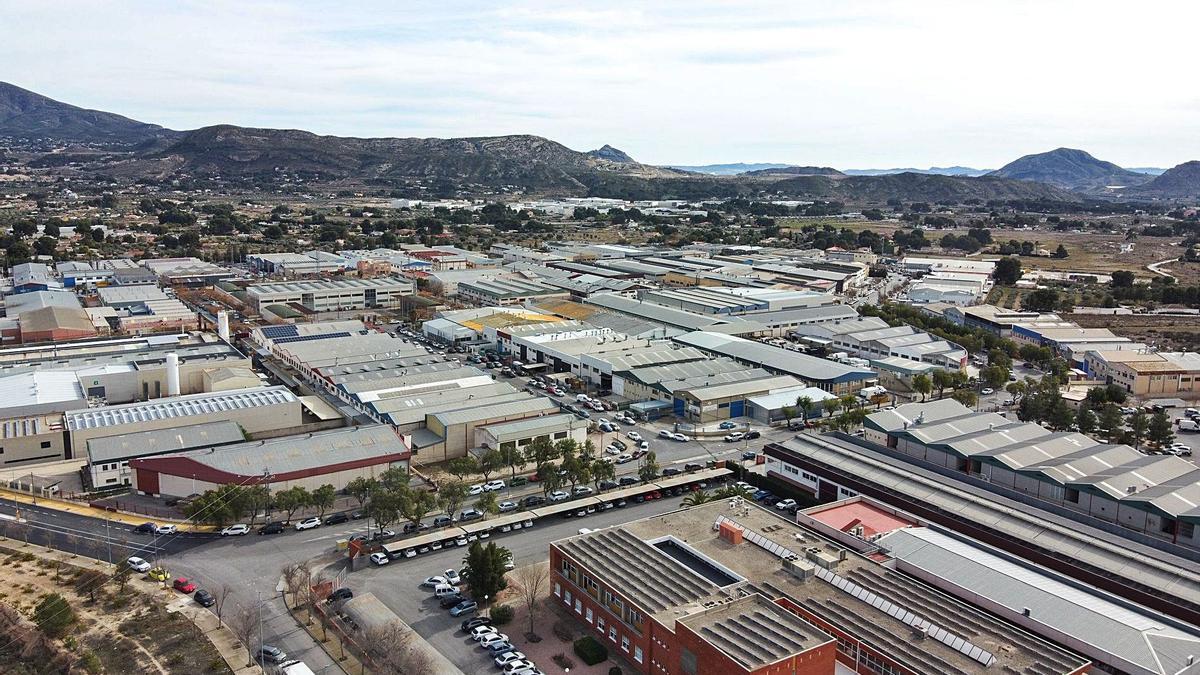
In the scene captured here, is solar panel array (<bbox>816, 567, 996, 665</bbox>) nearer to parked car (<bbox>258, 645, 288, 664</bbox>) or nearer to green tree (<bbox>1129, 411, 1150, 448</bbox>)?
parked car (<bbox>258, 645, 288, 664</bbox>)

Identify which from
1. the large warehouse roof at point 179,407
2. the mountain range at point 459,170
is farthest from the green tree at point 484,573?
the mountain range at point 459,170

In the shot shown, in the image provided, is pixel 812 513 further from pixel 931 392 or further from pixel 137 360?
pixel 137 360

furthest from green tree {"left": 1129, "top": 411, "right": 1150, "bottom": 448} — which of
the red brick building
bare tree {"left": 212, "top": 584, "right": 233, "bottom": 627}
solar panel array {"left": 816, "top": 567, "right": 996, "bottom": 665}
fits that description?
bare tree {"left": 212, "top": 584, "right": 233, "bottom": 627}

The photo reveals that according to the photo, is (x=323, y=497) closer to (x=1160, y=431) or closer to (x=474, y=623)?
(x=474, y=623)

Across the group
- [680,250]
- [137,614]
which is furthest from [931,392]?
[680,250]

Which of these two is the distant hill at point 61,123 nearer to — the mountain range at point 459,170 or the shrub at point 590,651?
the mountain range at point 459,170

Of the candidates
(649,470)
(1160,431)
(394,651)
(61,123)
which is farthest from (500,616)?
(61,123)
